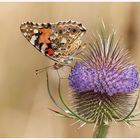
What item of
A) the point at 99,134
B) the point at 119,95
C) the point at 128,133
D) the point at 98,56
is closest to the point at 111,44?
the point at 98,56

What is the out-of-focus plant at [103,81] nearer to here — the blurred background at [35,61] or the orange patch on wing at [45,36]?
the orange patch on wing at [45,36]

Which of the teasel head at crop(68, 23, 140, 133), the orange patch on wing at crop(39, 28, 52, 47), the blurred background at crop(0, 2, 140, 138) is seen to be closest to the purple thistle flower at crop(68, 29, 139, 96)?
the teasel head at crop(68, 23, 140, 133)

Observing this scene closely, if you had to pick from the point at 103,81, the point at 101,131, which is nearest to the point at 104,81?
the point at 103,81

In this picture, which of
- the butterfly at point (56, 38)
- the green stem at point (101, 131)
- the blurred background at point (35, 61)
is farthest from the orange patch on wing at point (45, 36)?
the blurred background at point (35, 61)

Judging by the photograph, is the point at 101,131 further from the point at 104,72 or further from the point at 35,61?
the point at 35,61

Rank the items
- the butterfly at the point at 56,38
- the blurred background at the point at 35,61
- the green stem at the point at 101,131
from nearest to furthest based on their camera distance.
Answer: the green stem at the point at 101,131 → the butterfly at the point at 56,38 → the blurred background at the point at 35,61

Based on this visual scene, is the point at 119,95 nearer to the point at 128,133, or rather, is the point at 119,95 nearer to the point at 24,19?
the point at 128,133
